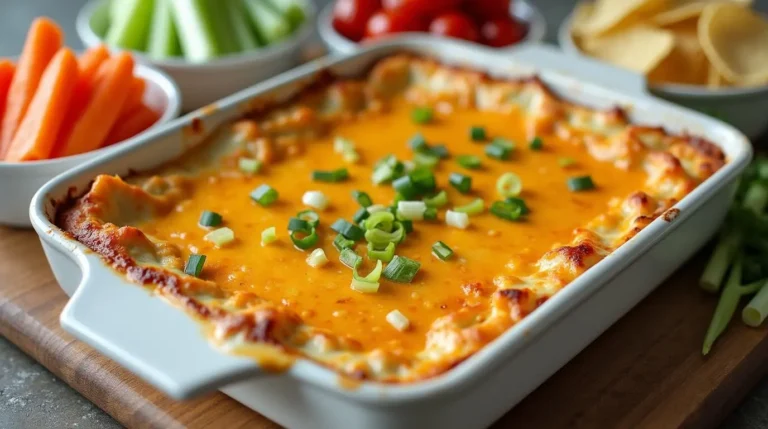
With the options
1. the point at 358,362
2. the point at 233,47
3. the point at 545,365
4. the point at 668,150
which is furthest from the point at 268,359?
the point at 233,47

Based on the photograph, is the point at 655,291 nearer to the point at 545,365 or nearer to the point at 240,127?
the point at 545,365

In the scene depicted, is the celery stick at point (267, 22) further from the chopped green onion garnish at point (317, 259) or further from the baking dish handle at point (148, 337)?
the baking dish handle at point (148, 337)

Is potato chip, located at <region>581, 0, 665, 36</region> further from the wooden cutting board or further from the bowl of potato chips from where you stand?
the wooden cutting board

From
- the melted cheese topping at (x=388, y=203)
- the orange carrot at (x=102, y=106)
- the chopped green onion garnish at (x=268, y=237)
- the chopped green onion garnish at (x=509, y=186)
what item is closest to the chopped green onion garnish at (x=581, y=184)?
the melted cheese topping at (x=388, y=203)

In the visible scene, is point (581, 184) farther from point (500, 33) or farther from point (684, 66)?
point (500, 33)

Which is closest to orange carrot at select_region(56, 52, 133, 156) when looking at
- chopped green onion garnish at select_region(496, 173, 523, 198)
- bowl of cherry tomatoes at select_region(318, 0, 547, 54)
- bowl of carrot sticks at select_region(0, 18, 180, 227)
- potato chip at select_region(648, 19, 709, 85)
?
bowl of carrot sticks at select_region(0, 18, 180, 227)

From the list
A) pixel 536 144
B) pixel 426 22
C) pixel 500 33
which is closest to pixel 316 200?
pixel 536 144
